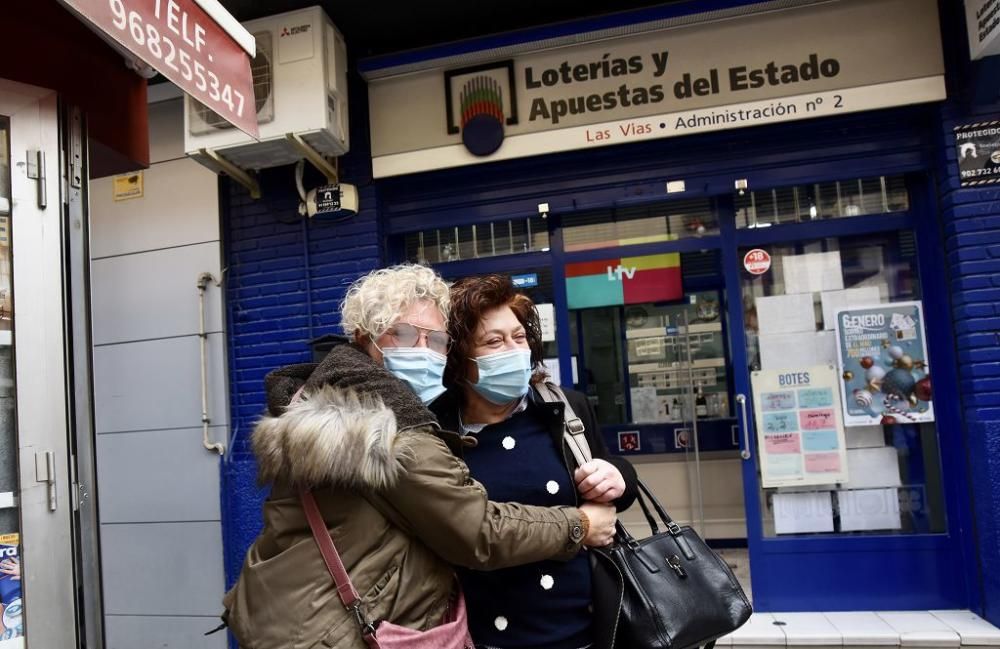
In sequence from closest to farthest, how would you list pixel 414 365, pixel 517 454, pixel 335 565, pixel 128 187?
pixel 335 565, pixel 414 365, pixel 517 454, pixel 128 187

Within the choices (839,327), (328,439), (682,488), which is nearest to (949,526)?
(839,327)

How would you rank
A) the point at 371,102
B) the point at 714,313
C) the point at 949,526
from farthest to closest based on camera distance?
1. the point at 714,313
2. the point at 371,102
3. the point at 949,526

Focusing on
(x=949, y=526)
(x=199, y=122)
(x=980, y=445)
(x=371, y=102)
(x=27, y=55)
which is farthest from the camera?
(x=371, y=102)

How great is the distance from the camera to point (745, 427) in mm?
4391

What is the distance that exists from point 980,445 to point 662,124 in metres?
2.71

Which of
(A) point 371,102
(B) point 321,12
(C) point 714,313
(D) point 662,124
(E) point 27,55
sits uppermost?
(B) point 321,12

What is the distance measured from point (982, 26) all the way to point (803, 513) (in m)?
3.07

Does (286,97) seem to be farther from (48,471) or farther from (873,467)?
(873,467)

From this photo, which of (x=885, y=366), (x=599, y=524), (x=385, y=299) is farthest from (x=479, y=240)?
(x=599, y=524)

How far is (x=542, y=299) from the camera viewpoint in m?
4.86

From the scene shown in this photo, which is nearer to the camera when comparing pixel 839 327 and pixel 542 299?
pixel 839 327

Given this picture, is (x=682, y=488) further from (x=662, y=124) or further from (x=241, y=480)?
(x=241, y=480)

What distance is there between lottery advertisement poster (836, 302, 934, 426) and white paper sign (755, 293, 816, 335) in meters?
0.21

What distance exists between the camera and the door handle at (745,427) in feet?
14.4
